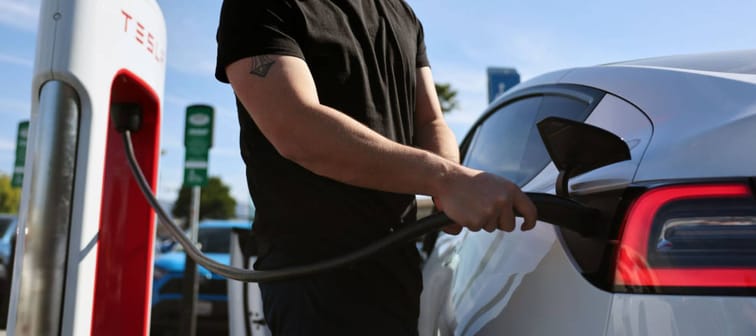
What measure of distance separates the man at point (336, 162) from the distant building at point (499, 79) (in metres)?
5.58

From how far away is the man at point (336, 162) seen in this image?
126 centimetres

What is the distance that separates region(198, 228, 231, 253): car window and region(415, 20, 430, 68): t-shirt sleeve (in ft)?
22.1

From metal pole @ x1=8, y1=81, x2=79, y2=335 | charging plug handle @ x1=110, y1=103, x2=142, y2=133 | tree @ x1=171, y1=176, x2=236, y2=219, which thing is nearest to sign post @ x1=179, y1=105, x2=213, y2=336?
charging plug handle @ x1=110, y1=103, x2=142, y2=133

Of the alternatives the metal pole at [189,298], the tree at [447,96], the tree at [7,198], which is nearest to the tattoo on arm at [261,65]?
the metal pole at [189,298]

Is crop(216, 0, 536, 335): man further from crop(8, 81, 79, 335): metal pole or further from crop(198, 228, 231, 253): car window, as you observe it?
crop(198, 228, 231, 253): car window

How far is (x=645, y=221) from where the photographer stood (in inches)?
46.2

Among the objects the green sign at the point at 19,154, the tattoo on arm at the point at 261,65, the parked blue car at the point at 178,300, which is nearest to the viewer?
the tattoo on arm at the point at 261,65

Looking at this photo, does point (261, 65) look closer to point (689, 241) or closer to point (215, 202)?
point (689, 241)

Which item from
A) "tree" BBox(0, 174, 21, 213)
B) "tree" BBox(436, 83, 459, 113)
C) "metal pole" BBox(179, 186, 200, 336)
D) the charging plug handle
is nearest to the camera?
the charging plug handle

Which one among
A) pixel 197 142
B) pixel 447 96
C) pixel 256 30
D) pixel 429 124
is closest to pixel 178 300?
pixel 197 142

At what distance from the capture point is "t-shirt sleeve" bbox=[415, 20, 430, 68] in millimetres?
1910

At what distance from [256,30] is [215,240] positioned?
7.32 meters

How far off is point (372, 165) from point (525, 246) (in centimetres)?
49

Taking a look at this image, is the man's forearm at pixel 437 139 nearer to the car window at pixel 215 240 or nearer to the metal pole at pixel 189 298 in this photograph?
the metal pole at pixel 189 298
